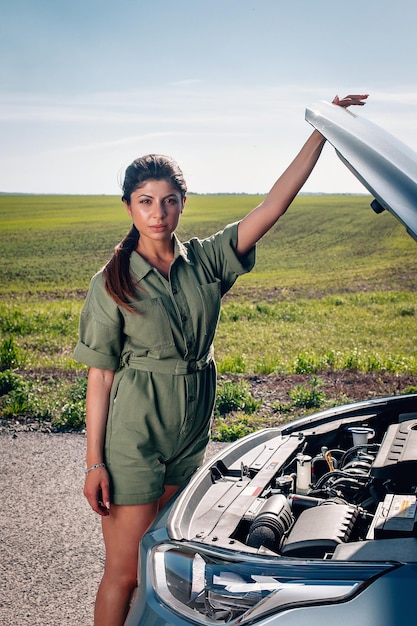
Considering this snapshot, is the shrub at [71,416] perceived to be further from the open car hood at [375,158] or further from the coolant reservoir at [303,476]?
the open car hood at [375,158]

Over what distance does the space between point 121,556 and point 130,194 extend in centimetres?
129

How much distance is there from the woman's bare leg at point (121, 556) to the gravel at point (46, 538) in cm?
73

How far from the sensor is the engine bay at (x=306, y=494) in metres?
2.21

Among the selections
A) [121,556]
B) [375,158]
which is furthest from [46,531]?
[375,158]

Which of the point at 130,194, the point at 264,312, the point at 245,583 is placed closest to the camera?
the point at 245,583

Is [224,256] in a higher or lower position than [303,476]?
higher

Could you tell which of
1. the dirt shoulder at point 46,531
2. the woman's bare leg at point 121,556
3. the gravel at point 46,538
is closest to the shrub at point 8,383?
the dirt shoulder at point 46,531

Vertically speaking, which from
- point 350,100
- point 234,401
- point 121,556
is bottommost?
point 234,401

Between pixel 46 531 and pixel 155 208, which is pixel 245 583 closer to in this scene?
pixel 155 208

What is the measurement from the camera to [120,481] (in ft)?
8.48

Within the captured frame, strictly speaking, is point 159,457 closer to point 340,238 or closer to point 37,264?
point 37,264

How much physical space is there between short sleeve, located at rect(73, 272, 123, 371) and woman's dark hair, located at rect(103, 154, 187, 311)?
0.12 feet

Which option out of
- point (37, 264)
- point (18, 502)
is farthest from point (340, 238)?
point (18, 502)

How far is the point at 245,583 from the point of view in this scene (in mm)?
1951
